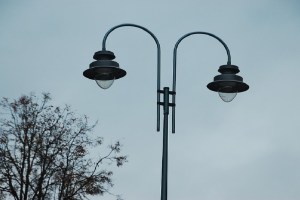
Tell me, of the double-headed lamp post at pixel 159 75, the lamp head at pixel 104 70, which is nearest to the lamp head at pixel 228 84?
the double-headed lamp post at pixel 159 75

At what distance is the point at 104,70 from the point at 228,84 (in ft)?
7.28

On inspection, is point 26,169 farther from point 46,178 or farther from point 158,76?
point 158,76

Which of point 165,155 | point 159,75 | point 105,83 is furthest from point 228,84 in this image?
point 105,83

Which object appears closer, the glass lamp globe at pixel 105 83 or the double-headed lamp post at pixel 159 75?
the double-headed lamp post at pixel 159 75

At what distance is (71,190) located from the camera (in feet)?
94.8


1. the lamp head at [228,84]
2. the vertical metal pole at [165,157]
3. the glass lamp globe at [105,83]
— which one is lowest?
the vertical metal pole at [165,157]

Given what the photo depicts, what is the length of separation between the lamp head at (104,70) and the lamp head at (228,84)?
1.67m

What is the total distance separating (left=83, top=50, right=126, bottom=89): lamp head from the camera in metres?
9.92

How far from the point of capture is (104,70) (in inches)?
392

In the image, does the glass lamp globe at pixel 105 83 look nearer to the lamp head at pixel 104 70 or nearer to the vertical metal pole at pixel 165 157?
the lamp head at pixel 104 70

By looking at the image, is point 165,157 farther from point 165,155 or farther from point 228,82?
point 228,82

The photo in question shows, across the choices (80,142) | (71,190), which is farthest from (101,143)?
(71,190)

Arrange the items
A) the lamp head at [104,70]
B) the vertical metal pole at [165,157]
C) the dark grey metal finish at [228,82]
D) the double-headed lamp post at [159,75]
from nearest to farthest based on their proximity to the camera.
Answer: the vertical metal pole at [165,157] → the double-headed lamp post at [159,75] → the lamp head at [104,70] → the dark grey metal finish at [228,82]

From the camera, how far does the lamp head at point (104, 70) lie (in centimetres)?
992
